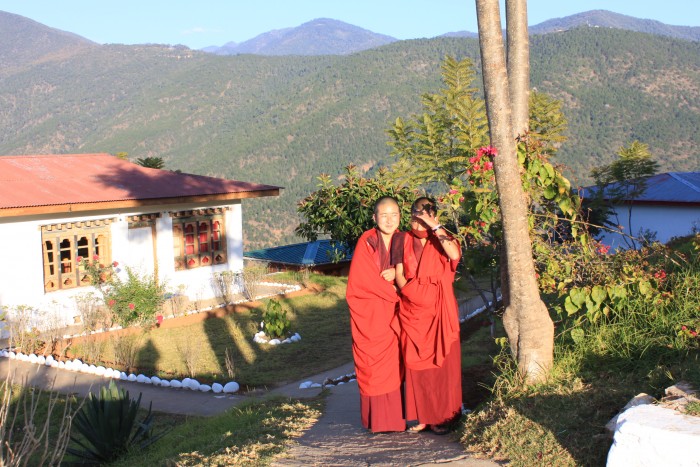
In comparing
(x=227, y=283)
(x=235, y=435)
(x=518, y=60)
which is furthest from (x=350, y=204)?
(x=235, y=435)

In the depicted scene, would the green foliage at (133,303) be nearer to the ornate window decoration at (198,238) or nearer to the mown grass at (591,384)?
the ornate window decoration at (198,238)

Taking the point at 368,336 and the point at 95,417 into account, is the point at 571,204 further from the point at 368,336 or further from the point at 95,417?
the point at 95,417

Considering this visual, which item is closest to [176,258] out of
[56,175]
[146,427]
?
[56,175]

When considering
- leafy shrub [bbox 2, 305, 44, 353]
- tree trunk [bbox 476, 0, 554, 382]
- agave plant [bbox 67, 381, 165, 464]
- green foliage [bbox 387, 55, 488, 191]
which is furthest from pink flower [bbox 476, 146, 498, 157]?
green foliage [bbox 387, 55, 488, 191]

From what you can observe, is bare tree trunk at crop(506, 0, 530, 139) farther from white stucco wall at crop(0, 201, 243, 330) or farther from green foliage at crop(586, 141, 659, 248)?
green foliage at crop(586, 141, 659, 248)

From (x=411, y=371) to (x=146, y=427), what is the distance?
2755 millimetres

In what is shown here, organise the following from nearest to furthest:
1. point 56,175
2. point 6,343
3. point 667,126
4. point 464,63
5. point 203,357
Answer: point 203,357 < point 6,343 < point 56,175 < point 464,63 < point 667,126

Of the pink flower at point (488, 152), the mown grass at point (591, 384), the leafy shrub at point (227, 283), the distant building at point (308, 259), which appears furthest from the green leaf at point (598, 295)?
the distant building at point (308, 259)

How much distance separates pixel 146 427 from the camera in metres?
6.72

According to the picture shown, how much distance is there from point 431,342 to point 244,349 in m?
6.02

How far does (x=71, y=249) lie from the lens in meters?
12.6

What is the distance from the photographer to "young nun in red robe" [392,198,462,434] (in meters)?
5.21

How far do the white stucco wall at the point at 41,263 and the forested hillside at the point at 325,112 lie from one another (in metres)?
19.8

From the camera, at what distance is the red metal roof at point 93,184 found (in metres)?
12.3
